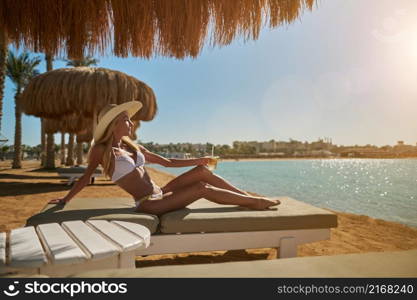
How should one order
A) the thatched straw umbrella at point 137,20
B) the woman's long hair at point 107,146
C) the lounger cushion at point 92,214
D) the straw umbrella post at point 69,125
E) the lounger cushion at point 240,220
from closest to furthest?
the thatched straw umbrella at point 137,20 < the lounger cushion at point 92,214 < the lounger cushion at point 240,220 < the woman's long hair at point 107,146 < the straw umbrella post at point 69,125

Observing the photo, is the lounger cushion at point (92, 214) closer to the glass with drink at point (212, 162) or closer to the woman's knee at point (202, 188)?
the woman's knee at point (202, 188)

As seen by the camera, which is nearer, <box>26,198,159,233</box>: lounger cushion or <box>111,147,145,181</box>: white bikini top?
<box>26,198,159,233</box>: lounger cushion

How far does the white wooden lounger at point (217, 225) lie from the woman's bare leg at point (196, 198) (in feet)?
0.27

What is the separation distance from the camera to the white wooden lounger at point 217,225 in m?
2.34

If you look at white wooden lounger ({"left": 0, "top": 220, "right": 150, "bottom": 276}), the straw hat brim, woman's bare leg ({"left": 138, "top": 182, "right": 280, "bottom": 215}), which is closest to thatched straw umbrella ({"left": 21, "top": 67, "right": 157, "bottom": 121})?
the straw hat brim

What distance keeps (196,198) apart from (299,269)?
1570 millimetres

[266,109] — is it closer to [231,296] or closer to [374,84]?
[374,84]

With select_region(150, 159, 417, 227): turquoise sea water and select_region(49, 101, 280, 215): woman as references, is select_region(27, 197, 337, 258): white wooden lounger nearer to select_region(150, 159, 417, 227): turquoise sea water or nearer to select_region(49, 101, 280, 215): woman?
select_region(49, 101, 280, 215): woman

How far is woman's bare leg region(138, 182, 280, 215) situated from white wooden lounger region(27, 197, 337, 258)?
81 millimetres

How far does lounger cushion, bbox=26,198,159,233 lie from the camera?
2.26 metres

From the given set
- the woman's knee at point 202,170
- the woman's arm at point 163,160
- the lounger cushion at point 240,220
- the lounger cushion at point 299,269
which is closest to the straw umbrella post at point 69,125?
the woman's arm at point 163,160

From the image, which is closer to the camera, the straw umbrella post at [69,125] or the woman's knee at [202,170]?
the woman's knee at [202,170]

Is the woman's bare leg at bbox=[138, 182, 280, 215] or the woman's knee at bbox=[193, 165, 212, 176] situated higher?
the woman's knee at bbox=[193, 165, 212, 176]

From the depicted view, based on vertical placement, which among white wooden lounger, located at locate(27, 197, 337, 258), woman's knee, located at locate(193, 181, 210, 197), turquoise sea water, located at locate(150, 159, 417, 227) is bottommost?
turquoise sea water, located at locate(150, 159, 417, 227)
